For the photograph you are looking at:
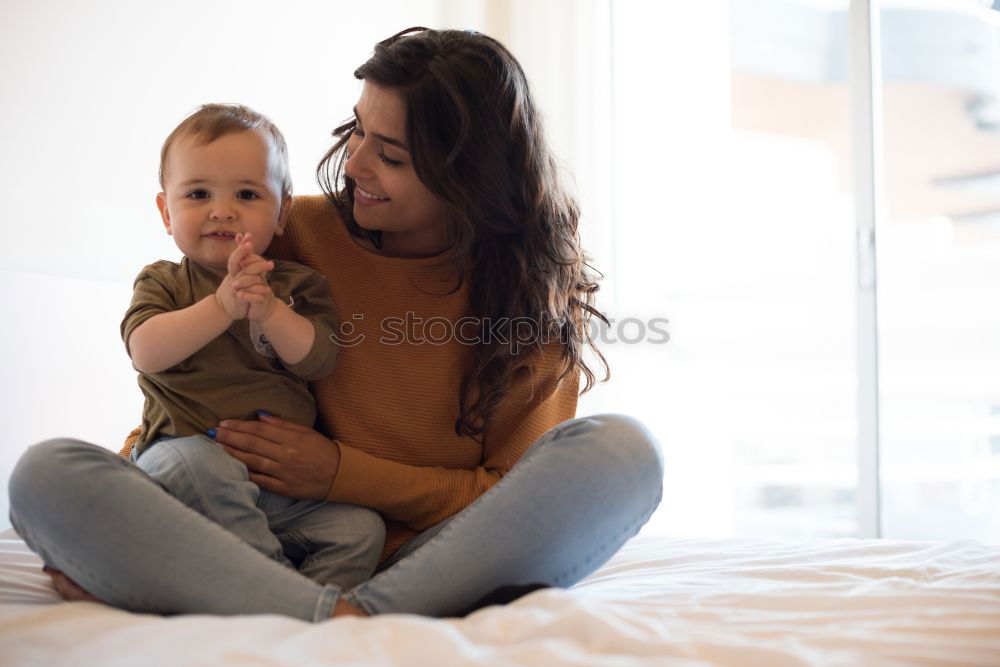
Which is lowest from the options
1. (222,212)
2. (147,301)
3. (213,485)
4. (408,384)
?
(213,485)

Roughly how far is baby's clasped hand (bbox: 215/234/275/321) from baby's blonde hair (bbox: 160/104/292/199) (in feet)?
0.64

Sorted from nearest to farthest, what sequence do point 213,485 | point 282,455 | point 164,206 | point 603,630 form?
point 603,630, point 213,485, point 282,455, point 164,206

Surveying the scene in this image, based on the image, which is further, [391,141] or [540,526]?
[391,141]

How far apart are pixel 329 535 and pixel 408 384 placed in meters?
0.29

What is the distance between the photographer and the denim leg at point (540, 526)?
3.41 ft

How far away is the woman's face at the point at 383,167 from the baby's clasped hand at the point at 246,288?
0.26 metres

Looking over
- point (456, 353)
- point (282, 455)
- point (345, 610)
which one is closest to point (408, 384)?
point (456, 353)

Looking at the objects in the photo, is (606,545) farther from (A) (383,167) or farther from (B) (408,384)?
(A) (383,167)

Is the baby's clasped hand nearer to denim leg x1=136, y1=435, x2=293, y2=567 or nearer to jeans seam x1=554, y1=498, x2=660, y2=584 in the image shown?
denim leg x1=136, y1=435, x2=293, y2=567

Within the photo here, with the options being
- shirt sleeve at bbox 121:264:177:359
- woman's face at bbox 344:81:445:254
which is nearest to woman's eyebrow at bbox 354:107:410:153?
woman's face at bbox 344:81:445:254

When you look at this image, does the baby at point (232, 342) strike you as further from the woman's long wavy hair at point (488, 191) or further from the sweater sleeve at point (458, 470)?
the woman's long wavy hair at point (488, 191)

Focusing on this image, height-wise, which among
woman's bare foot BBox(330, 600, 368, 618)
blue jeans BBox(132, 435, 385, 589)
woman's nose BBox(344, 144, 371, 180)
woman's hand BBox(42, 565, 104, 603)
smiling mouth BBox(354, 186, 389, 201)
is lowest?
woman's bare foot BBox(330, 600, 368, 618)

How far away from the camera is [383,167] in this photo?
4.62 feet

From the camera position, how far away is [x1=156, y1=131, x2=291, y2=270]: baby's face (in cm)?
128
